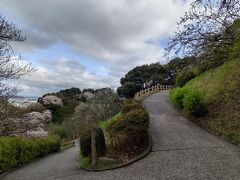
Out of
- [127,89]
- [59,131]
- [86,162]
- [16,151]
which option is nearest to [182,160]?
[86,162]

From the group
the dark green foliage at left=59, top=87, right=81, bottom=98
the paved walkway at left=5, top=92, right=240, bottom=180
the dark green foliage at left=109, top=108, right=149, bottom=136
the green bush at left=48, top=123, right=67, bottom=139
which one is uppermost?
the dark green foliage at left=59, top=87, right=81, bottom=98

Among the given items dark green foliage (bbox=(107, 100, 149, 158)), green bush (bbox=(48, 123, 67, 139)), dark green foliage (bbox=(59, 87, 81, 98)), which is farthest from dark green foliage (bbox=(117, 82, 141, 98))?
dark green foliage (bbox=(107, 100, 149, 158))

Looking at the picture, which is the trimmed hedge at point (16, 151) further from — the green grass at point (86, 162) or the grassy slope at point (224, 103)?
the grassy slope at point (224, 103)

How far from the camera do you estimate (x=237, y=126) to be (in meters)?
13.8

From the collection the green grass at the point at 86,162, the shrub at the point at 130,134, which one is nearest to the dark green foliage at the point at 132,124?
the shrub at the point at 130,134

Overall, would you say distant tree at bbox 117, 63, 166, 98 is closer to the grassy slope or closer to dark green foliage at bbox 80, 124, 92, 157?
the grassy slope

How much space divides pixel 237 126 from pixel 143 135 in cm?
424

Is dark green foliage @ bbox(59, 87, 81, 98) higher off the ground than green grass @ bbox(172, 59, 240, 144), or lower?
higher

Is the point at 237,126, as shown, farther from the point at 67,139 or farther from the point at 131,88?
the point at 131,88

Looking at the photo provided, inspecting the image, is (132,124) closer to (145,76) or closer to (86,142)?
(86,142)

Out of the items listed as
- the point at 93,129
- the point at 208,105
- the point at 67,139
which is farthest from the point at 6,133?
the point at 67,139

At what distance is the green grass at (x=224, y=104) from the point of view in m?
14.1

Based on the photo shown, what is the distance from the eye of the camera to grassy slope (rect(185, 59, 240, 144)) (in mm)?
14070

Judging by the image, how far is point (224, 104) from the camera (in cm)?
1683
